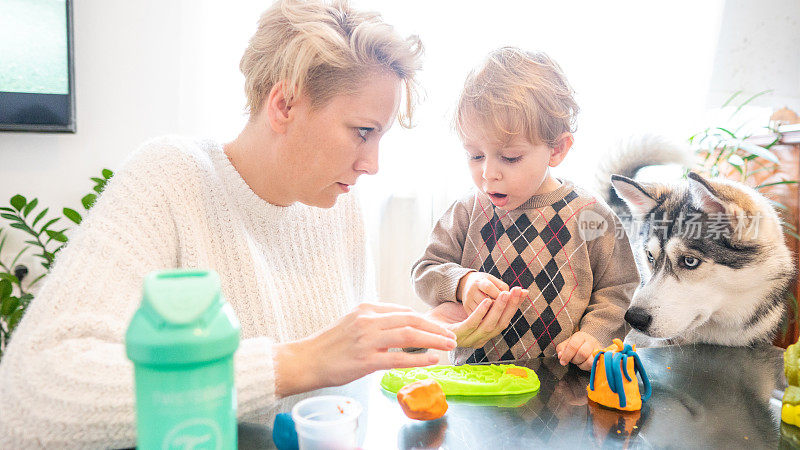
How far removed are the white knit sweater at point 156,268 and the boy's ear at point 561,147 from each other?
485mm

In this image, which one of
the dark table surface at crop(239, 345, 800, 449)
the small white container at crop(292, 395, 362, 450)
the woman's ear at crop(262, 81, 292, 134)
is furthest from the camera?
the woman's ear at crop(262, 81, 292, 134)

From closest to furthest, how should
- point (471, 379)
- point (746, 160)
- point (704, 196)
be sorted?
point (471, 379) → point (704, 196) → point (746, 160)

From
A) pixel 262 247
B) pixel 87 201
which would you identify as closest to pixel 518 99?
pixel 262 247

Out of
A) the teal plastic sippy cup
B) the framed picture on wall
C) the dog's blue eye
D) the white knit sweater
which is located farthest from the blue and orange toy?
the framed picture on wall

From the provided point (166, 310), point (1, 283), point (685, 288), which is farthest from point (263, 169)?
point (1, 283)

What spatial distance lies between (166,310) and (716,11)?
2617 mm

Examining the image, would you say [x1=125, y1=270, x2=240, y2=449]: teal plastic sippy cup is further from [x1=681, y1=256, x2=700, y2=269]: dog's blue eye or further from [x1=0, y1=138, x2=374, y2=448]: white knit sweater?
[x1=681, y1=256, x2=700, y2=269]: dog's blue eye

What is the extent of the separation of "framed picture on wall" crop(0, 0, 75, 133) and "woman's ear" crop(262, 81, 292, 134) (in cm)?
158

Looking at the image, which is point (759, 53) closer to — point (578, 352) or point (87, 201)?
point (578, 352)

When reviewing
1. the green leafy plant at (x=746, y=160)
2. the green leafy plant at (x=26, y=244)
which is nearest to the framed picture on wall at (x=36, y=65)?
the green leafy plant at (x=26, y=244)

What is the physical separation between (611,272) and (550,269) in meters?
0.14

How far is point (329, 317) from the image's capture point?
1154 mm

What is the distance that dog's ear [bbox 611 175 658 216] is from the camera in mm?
1227

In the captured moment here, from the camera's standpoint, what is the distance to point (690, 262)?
3.72 feet
